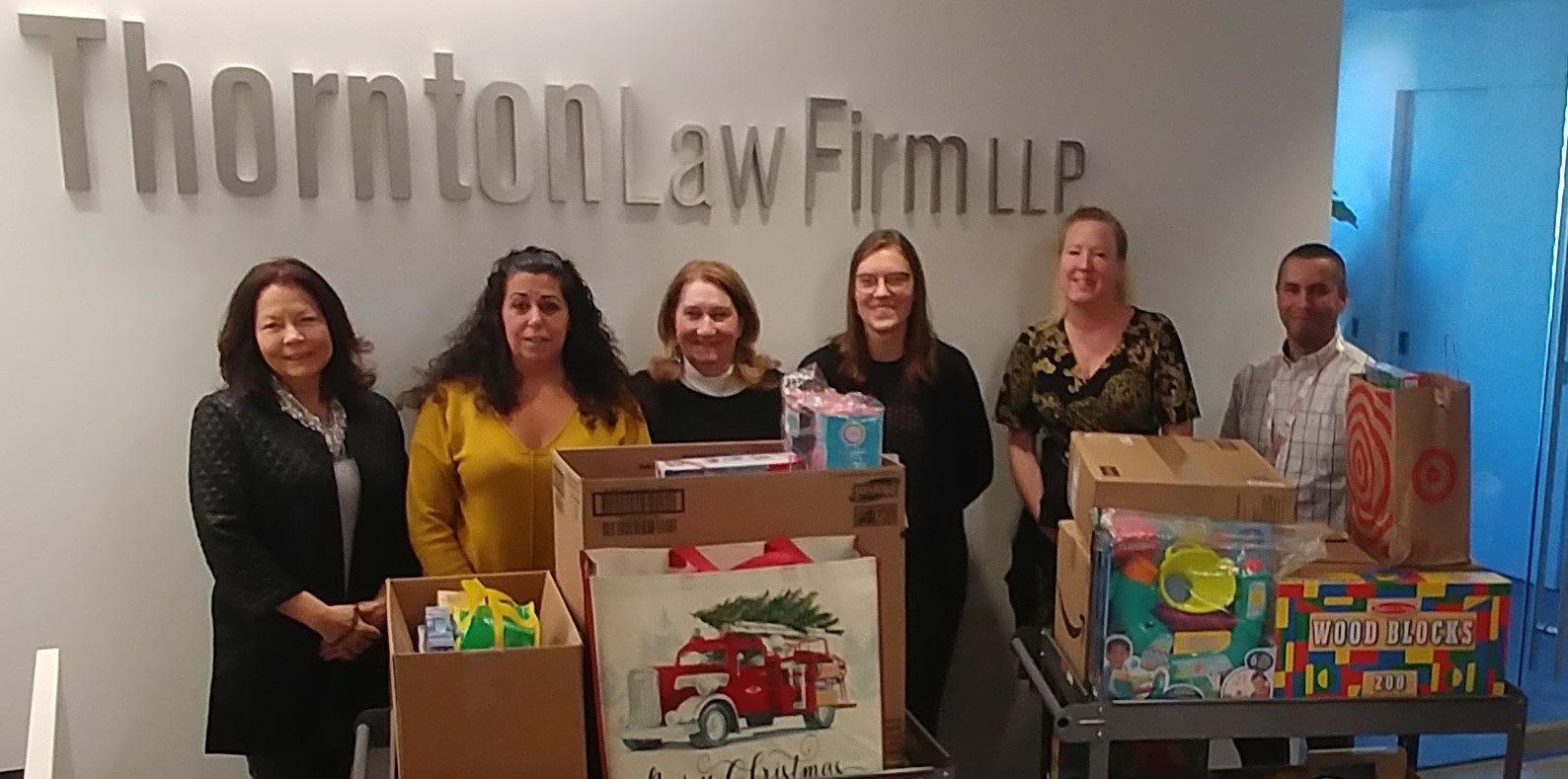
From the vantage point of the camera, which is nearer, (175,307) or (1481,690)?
(1481,690)

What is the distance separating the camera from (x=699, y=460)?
6.20 feet

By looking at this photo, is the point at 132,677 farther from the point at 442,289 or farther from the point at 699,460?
the point at 699,460

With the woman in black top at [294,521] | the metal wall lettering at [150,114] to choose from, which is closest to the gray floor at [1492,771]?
the woman in black top at [294,521]

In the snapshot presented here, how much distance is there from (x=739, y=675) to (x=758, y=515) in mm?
229

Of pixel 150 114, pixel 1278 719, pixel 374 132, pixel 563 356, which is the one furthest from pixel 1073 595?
pixel 150 114

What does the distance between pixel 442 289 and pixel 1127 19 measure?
184cm

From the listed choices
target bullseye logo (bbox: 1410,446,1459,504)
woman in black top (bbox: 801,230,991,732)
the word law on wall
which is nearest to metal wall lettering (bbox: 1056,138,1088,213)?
the word law on wall

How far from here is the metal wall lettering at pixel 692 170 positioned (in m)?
2.91

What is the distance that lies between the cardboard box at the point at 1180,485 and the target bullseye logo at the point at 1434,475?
0.62ft

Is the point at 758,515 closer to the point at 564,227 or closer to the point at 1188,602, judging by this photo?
the point at 1188,602

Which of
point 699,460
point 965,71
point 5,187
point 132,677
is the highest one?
point 965,71

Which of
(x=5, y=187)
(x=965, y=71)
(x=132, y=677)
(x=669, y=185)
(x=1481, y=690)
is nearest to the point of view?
(x=1481, y=690)

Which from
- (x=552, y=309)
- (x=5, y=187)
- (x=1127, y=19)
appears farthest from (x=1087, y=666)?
(x=5, y=187)

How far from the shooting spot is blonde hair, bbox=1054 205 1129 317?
3.11 meters
